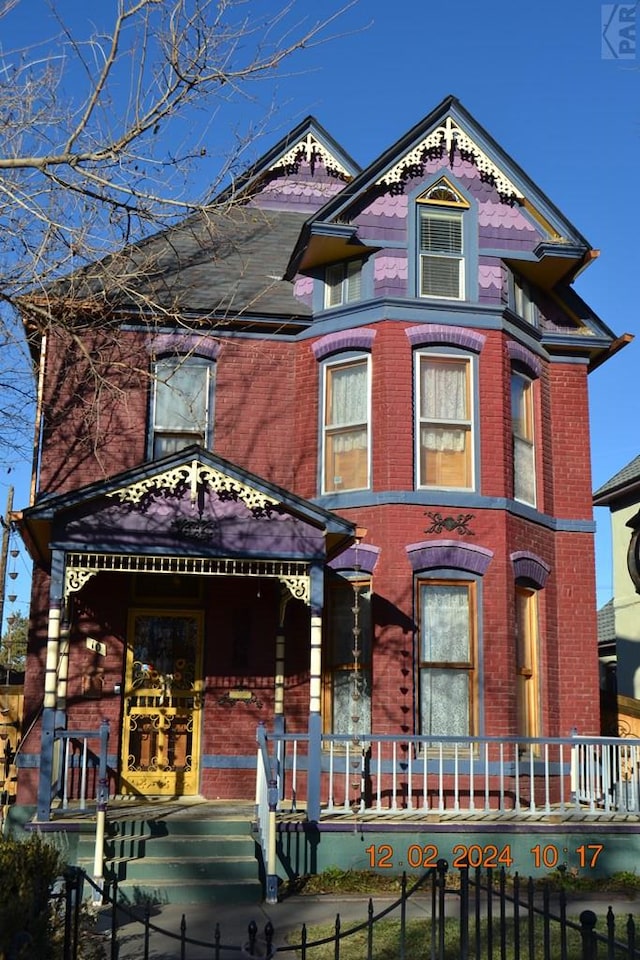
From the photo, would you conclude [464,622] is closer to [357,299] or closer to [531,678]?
[531,678]

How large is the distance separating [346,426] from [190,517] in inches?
130

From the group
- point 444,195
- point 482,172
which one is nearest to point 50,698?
point 444,195

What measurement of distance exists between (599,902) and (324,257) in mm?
8986

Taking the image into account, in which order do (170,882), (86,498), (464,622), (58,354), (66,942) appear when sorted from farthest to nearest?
1. (58,354)
2. (464,622)
3. (86,498)
4. (170,882)
5. (66,942)

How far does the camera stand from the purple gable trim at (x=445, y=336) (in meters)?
14.0

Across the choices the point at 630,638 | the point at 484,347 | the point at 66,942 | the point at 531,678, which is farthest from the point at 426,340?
the point at 630,638

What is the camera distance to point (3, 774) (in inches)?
540

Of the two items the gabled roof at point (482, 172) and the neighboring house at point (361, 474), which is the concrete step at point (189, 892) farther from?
the gabled roof at point (482, 172)

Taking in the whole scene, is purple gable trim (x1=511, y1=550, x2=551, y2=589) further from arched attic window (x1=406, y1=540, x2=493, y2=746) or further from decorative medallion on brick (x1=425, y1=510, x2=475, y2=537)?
decorative medallion on brick (x1=425, y1=510, x2=475, y2=537)

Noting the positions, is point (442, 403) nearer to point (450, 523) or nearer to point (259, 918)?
point (450, 523)

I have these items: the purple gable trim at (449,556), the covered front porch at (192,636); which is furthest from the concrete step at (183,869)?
the purple gable trim at (449,556)

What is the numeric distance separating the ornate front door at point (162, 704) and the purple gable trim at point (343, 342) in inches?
158

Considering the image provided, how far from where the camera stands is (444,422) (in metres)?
13.9

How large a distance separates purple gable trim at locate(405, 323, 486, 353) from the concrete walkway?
6982mm
